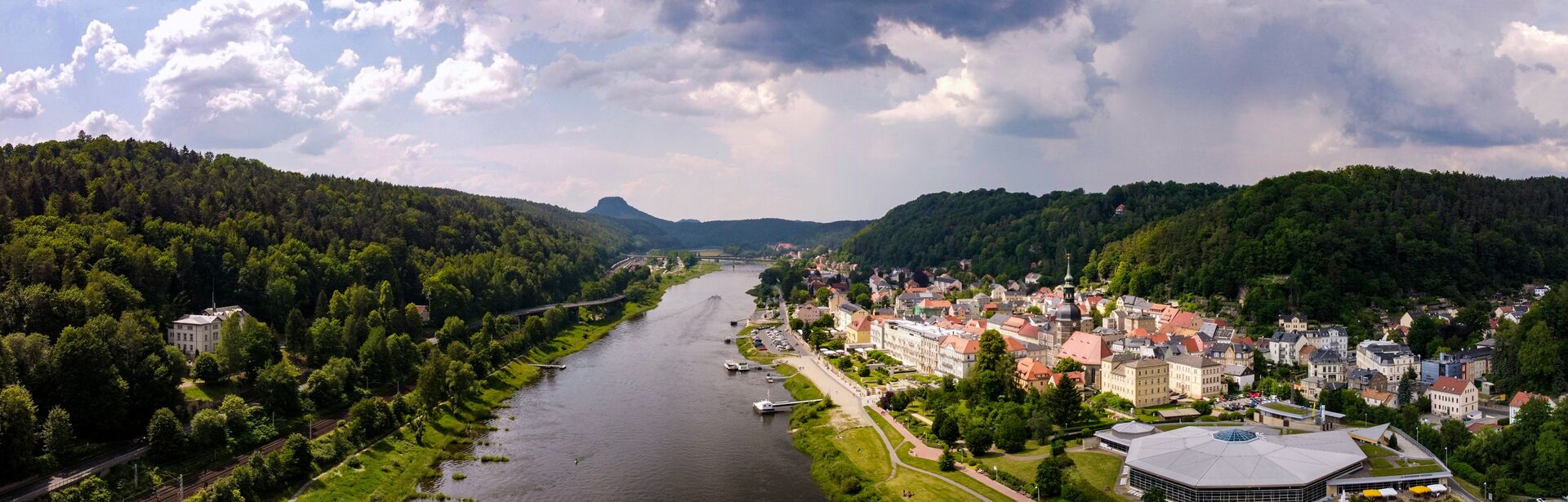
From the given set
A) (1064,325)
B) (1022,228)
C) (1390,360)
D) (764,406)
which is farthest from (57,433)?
(1022,228)

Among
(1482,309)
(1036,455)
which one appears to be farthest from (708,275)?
(1036,455)

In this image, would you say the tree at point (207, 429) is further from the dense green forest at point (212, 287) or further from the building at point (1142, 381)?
the building at point (1142, 381)

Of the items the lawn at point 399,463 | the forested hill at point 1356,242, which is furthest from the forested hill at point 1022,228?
the lawn at point 399,463

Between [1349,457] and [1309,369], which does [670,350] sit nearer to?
[1309,369]

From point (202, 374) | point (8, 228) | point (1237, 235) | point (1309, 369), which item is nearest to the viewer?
point (202, 374)

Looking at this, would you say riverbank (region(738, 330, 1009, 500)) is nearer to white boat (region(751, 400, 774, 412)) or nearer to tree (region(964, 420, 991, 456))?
white boat (region(751, 400, 774, 412))
